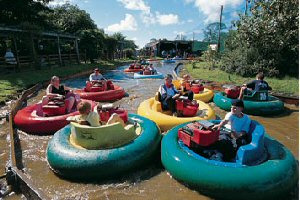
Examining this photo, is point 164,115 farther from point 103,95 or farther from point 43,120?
point 103,95

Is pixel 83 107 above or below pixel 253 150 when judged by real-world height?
above

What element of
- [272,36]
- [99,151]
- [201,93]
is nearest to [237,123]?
[99,151]

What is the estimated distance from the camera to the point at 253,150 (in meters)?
4.11

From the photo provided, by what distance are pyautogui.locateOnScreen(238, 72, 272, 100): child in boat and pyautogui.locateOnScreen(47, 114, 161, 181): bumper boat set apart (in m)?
4.34

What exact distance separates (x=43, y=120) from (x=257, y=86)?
240 inches

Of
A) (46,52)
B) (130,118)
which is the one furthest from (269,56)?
(46,52)

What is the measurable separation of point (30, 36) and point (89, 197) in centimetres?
1555

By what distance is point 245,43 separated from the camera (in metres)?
15.4

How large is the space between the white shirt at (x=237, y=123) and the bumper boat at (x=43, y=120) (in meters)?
3.74

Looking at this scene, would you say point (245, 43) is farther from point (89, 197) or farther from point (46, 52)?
point (46, 52)

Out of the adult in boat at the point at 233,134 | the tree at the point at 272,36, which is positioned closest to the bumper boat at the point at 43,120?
the adult in boat at the point at 233,134

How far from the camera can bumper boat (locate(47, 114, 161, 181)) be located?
14.2 ft

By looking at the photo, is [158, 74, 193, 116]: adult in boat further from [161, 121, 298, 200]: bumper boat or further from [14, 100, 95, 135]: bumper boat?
[161, 121, 298, 200]: bumper boat

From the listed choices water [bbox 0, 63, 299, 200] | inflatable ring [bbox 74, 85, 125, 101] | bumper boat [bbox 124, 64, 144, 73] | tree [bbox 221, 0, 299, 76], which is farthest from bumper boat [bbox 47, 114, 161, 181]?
bumper boat [bbox 124, 64, 144, 73]
